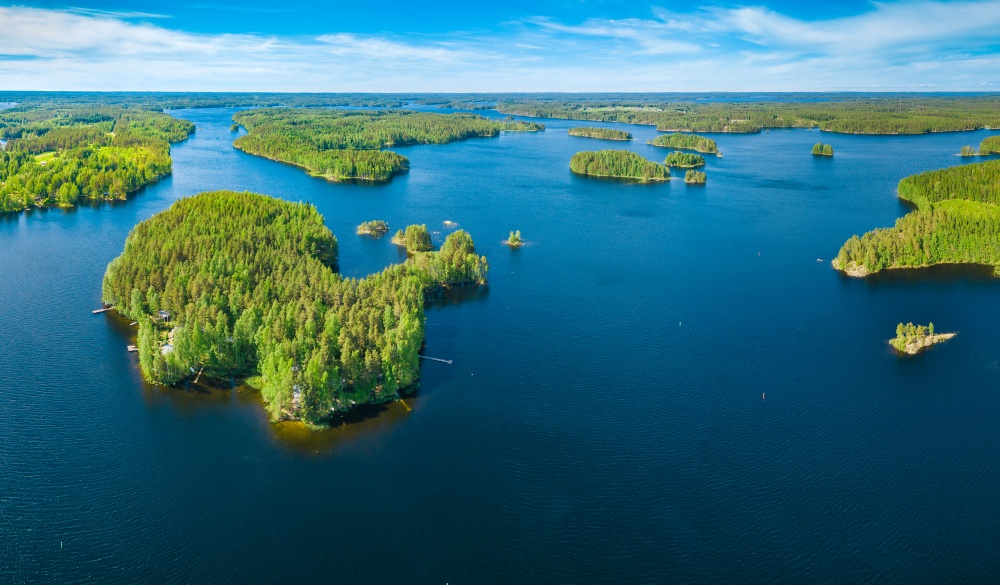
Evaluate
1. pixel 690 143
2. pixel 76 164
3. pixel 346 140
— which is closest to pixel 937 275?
pixel 690 143

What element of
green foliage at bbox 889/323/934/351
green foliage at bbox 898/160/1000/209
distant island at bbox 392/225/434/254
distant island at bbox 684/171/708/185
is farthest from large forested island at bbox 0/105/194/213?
green foliage at bbox 898/160/1000/209

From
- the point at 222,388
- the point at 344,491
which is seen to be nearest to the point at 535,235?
the point at 222,388

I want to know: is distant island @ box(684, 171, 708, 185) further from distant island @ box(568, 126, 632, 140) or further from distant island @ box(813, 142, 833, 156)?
distant island @ box(568, 126, 632, 140)

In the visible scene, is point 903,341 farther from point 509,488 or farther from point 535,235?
point 535,235

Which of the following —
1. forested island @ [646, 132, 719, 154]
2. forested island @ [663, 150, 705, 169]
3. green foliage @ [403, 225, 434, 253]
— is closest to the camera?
green foliage @ [403, 225, 434, 253]

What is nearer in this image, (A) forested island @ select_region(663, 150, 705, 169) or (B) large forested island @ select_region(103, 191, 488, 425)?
(B) large forested island @ select_region(103, 191, 488, 425)

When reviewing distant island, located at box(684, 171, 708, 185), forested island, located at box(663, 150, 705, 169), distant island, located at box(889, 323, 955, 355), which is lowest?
distant island, located at box(889, 323, 955, 355)

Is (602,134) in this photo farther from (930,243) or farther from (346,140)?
(930,243)
